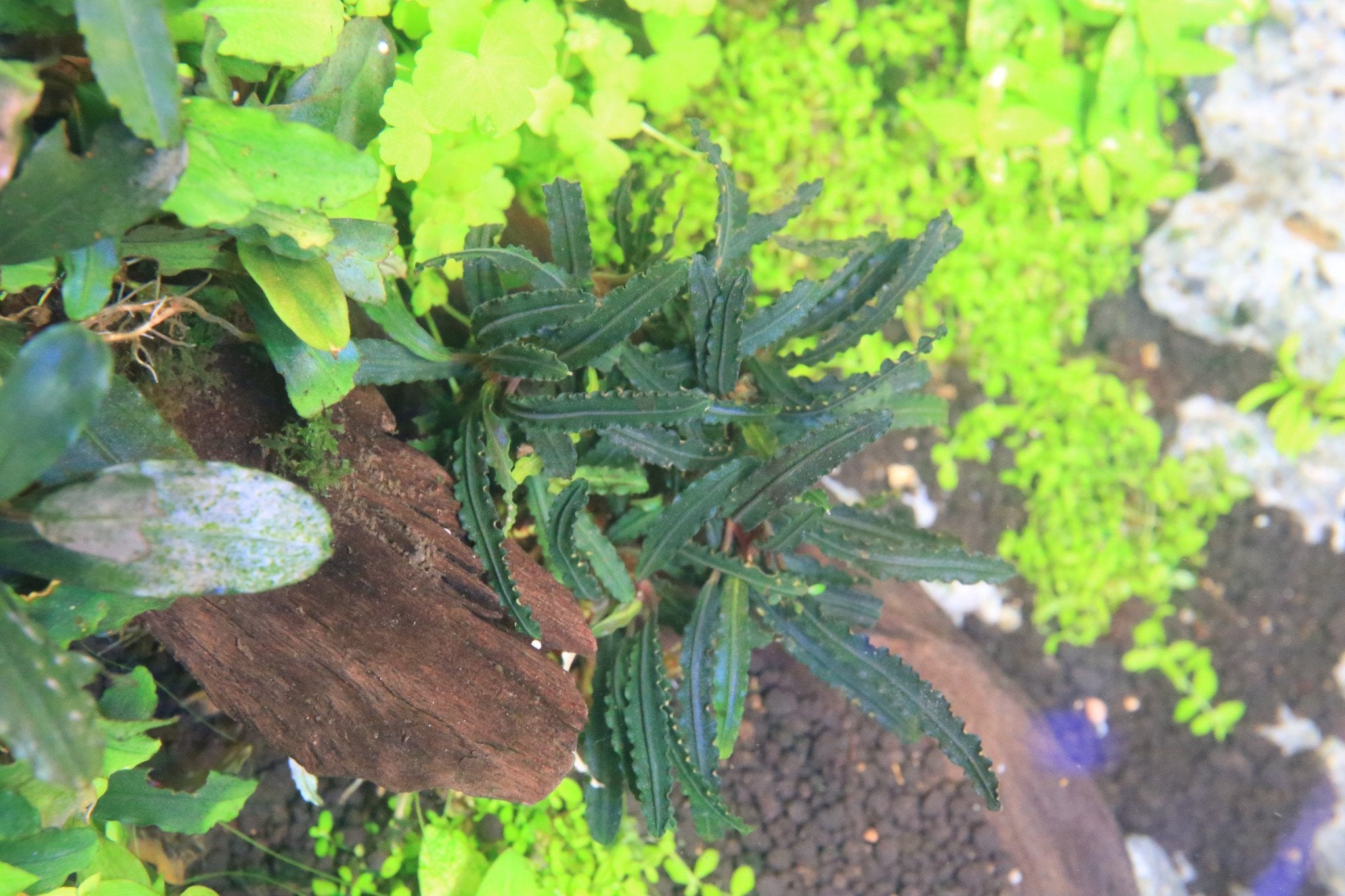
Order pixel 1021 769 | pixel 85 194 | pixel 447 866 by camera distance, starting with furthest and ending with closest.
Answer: pixel 1021 769
pixel 447 866
pixel 85 194

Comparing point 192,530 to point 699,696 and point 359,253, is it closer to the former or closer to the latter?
point 359,253

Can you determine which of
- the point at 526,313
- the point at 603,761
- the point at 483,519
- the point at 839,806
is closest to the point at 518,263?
the point at 526,313

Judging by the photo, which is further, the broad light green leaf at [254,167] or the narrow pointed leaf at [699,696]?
the narrow pointed leaf at [699,696]

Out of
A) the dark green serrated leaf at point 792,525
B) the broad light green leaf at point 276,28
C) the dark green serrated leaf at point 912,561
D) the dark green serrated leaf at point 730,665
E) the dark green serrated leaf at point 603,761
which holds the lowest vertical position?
the dark green serrated leaf at point 603,761

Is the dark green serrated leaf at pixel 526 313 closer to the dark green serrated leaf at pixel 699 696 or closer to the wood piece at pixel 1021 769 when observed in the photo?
the dark green serrated leaf at pixel 699 696

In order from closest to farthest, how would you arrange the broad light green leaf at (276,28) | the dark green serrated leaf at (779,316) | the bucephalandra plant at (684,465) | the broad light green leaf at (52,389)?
the broad light green leaf at (52,389) → the broad light green leaf at (276,28) → the bucephalandra plant at (684,465) → the dark green serrated leaf at (779,316)

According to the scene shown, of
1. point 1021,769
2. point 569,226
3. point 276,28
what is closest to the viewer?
point 276,28

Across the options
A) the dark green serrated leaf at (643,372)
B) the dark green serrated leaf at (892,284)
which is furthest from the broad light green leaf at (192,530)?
the dark green serrated leaf at (892,284)

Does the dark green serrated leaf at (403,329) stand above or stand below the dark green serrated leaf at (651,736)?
above
